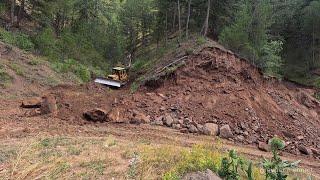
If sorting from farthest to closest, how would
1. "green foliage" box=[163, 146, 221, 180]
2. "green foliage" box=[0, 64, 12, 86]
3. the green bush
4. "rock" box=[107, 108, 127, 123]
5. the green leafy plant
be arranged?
1. the green bush
2. "green foliage" box=[0, 64, 12, 86]
3. "rock" box=[107, 108, 127, 123]
4. "green foliage" box=[163, 146, 221, 180]
5. the green leafy plant

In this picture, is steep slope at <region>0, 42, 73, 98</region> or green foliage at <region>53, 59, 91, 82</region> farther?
green foliage at <region>53, 59, 91, 82</region>

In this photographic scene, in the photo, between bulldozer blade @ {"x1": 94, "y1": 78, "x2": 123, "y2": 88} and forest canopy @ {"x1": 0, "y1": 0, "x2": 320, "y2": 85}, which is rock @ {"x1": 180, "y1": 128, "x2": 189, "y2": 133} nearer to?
bulldozer blade @ {"x1": 94, "y1": 78, "x2": 123, "y2": 88}

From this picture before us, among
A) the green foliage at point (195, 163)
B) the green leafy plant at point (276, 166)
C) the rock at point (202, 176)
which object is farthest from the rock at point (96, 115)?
the green leafy plant at point (276, 166)

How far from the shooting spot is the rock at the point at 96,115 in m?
14.8

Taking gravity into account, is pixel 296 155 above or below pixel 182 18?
below

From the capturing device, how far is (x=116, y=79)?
26.6 meters

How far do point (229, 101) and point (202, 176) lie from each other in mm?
9361

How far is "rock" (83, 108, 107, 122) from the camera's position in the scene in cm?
1480

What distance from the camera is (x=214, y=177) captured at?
24.6 ft

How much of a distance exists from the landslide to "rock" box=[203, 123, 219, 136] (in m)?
0.25

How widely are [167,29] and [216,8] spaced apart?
943 cm

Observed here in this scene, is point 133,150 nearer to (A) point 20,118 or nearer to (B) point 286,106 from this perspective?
(A) point 20,118

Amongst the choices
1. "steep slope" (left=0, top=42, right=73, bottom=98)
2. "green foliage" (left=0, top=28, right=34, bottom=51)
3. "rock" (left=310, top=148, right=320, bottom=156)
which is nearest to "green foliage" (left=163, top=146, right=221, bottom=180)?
"rock" (left=310, top=148, right=320, bottom=156)

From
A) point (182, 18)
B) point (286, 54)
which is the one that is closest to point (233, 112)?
point (182, 18)
